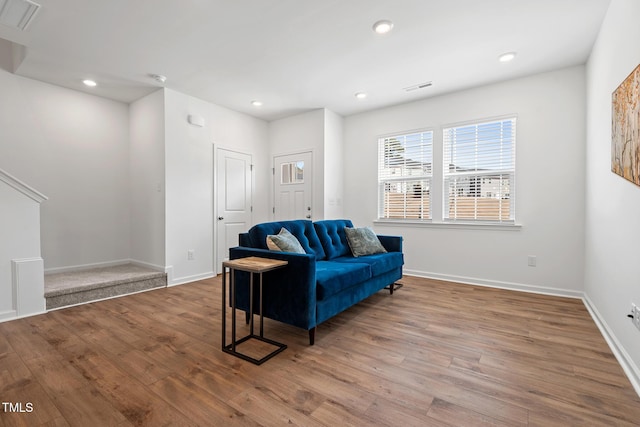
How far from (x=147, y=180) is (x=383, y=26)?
373 centimetres

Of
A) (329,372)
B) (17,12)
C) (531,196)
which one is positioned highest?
(17,12)

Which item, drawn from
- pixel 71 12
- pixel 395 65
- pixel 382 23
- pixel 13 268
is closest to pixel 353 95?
pixel 395 65

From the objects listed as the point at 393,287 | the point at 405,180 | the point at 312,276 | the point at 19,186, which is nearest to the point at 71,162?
the point at 19,186

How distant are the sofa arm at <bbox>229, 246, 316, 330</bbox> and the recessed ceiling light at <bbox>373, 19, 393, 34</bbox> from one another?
2.13 metres

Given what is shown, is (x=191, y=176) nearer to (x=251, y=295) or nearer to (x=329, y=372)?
(x=251, y=295)

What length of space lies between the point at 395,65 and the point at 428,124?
1327 millimetres

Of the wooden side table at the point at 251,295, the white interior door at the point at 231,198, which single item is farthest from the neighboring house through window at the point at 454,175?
the wooden side table at the point at 251,295

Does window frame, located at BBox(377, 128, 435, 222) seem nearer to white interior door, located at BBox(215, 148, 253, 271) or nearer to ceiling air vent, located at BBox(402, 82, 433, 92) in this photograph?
ceiling air vent, located at BBox(402, 82, 433, 92)

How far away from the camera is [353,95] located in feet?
14.3

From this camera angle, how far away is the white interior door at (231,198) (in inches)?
189

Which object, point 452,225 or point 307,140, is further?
point 307,140

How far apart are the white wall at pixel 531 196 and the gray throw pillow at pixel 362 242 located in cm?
119

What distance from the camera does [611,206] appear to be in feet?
7.88

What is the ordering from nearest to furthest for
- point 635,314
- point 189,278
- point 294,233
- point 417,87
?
point 635,314 < point 294,233 < point 417,87 < point 189,278
